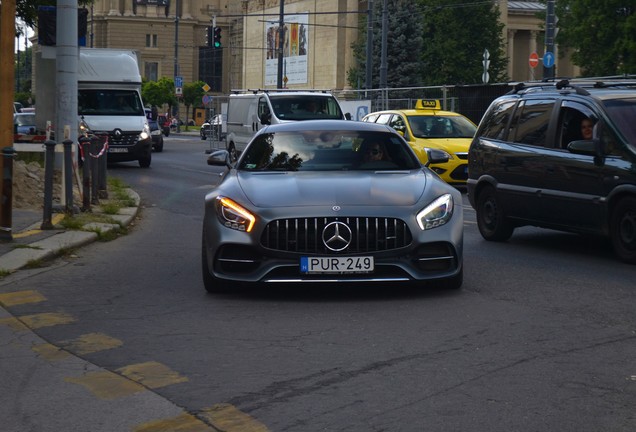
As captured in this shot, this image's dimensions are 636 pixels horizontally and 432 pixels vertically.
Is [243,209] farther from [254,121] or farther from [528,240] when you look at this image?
[254,121]

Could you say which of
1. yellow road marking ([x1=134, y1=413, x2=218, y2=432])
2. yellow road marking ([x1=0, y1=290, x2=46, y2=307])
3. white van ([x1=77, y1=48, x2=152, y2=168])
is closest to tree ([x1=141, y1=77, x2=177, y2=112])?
white van ([x1=77, y1=48, x2=152, y2=168])

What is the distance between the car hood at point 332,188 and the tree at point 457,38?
69.8 meters

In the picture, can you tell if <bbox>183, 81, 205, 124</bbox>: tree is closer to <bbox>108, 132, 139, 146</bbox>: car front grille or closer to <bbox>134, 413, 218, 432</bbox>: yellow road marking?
<bbox>108, 132, 139, 146</bbox>: car front grille

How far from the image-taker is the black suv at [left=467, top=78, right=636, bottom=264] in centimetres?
1163

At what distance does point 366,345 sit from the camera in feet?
23.7

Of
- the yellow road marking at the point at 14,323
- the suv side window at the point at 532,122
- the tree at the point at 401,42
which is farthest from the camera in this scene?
the tree at the point at 401,42

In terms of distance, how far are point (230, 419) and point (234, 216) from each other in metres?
3.63

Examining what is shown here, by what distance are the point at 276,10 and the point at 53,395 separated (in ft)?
312

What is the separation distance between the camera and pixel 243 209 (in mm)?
8977

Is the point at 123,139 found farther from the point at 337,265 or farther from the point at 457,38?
the point at 457,38

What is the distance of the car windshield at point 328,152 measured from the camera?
10078mm

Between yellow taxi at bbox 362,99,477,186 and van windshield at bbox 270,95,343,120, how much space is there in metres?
2.48

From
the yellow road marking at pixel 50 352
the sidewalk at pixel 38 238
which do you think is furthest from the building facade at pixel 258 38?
the yellow road marking at pixel 50 352

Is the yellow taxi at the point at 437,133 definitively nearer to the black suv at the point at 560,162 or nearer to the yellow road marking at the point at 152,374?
the black suv at the point at 560,162
